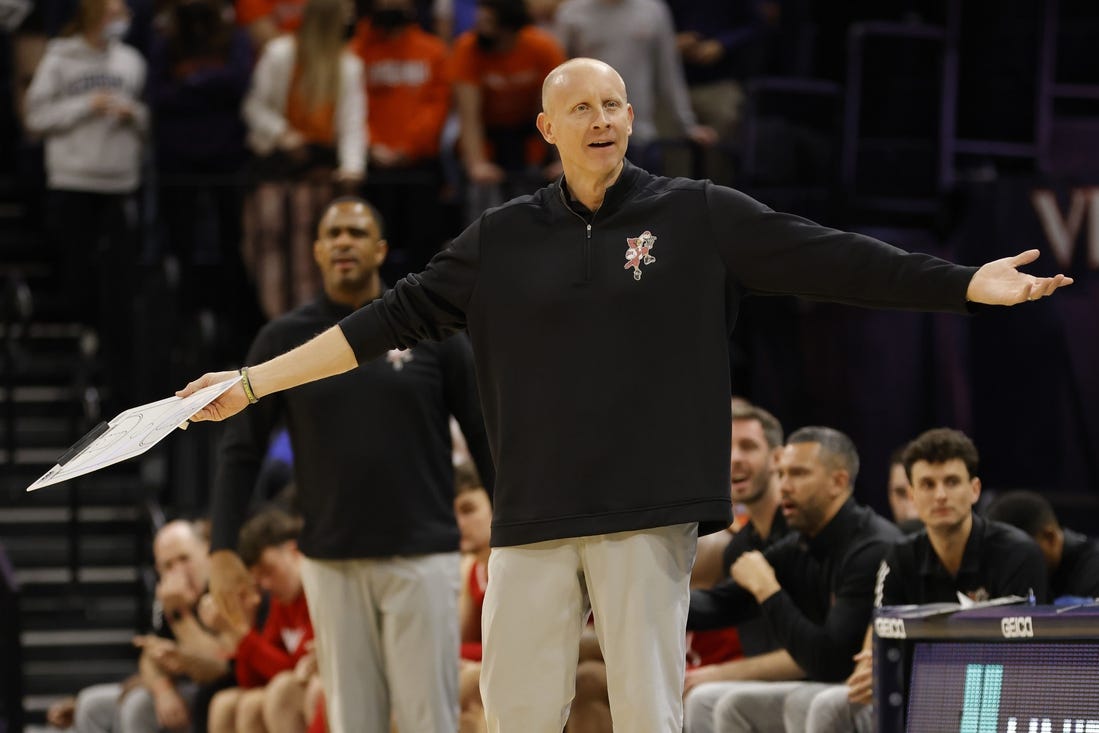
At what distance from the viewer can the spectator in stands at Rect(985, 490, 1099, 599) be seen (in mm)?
6391

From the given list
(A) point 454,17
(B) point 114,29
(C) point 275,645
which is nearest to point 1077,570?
(C) point 275,645

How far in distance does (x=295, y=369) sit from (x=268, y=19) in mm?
6901

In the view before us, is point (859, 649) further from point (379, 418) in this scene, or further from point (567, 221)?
point (567, 221)

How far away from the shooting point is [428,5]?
11.9m

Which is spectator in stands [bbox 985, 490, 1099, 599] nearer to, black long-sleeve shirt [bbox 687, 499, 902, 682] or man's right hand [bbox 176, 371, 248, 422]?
black long-sleeve shirt [bbox 687, 499, 902, 682]

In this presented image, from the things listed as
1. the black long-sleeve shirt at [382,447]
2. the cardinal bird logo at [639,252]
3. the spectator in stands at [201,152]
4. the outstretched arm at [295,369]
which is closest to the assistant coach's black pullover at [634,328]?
the cardinal bird logo at [639,252]

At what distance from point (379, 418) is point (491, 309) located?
190 cm

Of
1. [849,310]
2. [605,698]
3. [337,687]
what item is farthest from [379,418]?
[849,310]

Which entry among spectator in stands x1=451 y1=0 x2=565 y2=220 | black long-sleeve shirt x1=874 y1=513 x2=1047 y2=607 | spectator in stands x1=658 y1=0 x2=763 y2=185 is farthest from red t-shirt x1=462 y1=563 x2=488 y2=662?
spectator in stands x1=658 y1=0 x2=763 y2=185

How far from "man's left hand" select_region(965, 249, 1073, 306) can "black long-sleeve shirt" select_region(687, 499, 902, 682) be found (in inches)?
98.1

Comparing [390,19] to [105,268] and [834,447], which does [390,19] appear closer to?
[105,268]

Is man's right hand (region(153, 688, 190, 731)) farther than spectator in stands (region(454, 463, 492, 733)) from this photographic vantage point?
Yes

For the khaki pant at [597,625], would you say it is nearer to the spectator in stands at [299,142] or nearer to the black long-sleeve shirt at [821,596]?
the black long-sleeve shirt at [821,596]

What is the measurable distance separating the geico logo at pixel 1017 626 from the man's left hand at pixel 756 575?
62.7 inches
